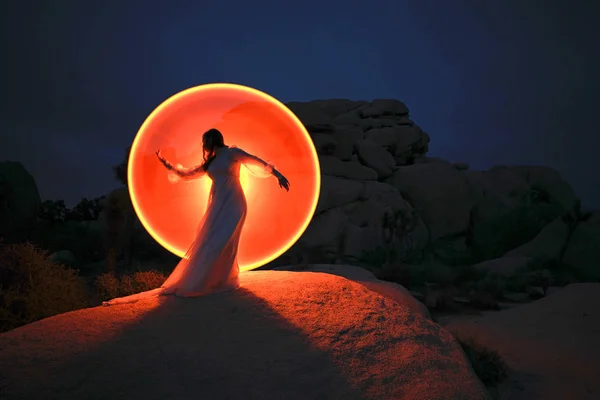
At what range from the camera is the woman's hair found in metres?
6.17

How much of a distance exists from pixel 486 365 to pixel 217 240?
16.0ft

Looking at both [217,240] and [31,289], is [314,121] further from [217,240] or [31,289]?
[31,289]

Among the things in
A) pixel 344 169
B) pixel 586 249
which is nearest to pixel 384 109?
pixel 344 169

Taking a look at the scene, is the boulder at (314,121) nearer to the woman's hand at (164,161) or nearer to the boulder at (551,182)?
the boulder at (551,182)

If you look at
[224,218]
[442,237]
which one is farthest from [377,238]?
[224,218]

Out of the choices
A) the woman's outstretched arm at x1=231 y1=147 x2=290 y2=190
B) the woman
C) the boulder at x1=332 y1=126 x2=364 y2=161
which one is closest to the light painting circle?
the woman

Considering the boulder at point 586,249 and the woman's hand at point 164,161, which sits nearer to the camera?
the woman's hand at point 164,161

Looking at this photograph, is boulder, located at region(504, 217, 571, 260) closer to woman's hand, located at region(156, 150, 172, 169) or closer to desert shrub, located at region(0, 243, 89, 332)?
woman's hand, located at region(156, 150, 172, 169)

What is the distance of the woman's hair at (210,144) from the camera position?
6.17 metres

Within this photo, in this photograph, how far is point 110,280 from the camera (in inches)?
295

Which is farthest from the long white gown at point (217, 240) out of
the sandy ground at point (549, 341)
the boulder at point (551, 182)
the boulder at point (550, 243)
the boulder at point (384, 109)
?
the boulder at point (551, 182)

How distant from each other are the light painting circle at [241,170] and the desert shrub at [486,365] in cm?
356

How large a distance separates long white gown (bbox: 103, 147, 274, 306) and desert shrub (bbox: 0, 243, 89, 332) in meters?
1.44

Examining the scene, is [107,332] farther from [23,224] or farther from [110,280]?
[23,224]
